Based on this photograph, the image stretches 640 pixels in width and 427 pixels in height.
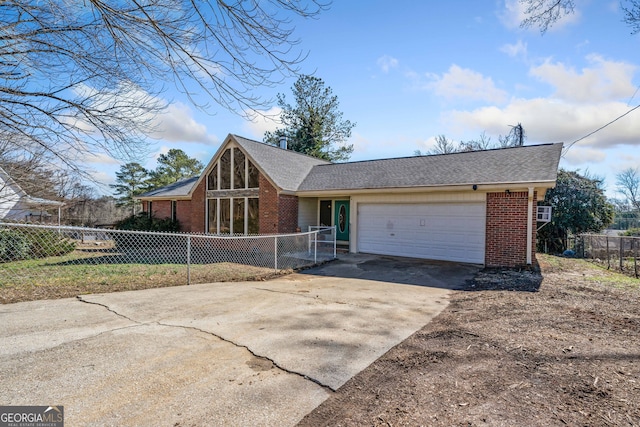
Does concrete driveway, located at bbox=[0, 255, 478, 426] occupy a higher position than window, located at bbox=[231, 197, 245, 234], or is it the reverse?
window, located at bbox=[231, 197, 245, 234]

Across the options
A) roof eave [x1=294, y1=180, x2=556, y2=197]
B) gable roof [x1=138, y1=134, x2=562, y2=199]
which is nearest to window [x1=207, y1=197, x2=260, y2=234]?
gable roof [x1=138, y1=134, x2=562, y2=199]

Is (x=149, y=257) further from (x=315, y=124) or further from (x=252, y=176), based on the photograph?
(x=315, y=124)

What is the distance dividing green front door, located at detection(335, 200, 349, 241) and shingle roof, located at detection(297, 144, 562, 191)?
1.20m

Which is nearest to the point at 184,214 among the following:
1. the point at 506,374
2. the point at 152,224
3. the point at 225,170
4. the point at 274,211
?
the point at 152,224

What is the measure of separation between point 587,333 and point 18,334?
23.3 ft

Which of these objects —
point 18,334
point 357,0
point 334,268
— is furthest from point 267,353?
point 334,268

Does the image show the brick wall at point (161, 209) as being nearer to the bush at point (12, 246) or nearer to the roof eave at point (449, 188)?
the bush at point (12, 246)

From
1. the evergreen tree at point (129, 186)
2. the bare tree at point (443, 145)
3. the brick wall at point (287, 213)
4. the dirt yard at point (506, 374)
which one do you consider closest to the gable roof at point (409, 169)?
the brick wall at point (287, 213)

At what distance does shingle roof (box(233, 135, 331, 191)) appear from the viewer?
14.0m

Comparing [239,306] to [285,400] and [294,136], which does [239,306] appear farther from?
[294,136]

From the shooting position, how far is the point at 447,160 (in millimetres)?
13242

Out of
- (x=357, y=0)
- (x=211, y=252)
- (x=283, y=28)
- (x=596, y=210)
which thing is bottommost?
(x=211, y=252)

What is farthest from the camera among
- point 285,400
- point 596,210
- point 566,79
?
point 596,210

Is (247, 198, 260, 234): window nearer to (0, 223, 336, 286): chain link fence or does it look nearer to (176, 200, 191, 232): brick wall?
(0, 223, 336, 286): chain link fence
